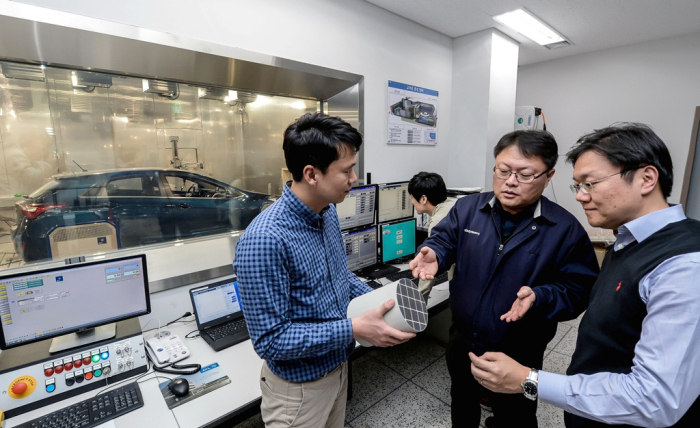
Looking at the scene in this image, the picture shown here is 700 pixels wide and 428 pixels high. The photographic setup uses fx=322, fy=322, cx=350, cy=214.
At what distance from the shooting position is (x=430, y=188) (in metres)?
2.33

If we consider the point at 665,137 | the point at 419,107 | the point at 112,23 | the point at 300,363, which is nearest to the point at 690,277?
the point at 300,363

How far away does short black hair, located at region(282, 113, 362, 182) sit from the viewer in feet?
3.24

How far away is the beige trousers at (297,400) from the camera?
1.03 meters

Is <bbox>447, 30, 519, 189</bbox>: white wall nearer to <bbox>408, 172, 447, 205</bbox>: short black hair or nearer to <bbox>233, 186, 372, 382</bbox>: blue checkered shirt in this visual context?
<bbox>408, 172, 447, 205</bbox>: short black hair

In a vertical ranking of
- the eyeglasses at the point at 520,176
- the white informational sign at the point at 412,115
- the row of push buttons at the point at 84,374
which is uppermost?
the white informational sign at the point at 412,115

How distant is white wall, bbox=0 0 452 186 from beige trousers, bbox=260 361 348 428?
5.83 feet

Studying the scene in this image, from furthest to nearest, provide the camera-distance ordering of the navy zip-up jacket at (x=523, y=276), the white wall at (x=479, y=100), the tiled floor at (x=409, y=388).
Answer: the white wall at (x=479, y=100)
the tiled floor at (x=409, y=388)
the navy zip-up jacket at (x=523, y=276)

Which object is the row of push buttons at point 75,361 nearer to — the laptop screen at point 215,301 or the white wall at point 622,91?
the laptop screen at point 215,301

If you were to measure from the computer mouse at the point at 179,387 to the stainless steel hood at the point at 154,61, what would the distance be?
1633 millimetres

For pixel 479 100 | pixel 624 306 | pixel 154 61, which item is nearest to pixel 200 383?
pixel 624 306

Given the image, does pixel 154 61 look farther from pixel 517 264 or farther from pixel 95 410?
pixel 517 264

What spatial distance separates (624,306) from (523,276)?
1.48 ft

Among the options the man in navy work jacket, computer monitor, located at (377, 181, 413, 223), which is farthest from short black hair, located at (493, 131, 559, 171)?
computer monitor, located at (377, 181, 413, 223)

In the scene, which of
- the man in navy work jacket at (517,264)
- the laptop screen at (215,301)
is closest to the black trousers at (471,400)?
the man in navy work jacket at (517,264)
